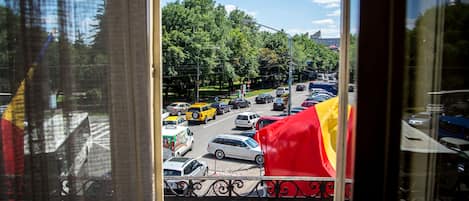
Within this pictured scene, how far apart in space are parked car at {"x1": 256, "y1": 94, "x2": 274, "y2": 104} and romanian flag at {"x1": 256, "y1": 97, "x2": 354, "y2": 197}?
136 millimetres

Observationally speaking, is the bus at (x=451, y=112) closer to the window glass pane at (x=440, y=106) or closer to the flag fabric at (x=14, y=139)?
the window glass pane at (x=440, y=106)

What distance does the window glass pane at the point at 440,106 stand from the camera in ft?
2.75

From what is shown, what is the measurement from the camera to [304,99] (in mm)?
2006

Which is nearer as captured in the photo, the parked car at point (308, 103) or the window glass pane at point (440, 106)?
the window glass pane at point (440, 106)

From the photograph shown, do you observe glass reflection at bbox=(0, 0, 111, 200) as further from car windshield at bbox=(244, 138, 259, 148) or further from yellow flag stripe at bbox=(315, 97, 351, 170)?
yellow flag stripe at bbox=(315, 97, 351, 170)

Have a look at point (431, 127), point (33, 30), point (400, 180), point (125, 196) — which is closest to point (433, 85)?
point (431, 127)

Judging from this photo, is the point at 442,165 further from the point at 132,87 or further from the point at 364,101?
the point at 132,87

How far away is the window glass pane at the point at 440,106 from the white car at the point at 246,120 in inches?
41.6

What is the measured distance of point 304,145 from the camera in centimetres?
194

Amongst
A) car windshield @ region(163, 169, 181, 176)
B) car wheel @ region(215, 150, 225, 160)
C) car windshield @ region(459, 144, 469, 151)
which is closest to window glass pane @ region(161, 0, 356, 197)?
car wheel @ region(215, 150, 225, 160)

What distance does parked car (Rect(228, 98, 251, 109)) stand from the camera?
1992 millimetres

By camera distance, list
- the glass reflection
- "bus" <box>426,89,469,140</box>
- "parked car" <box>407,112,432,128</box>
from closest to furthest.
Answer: "parked car" <box>407,112,432,128</box>, "bus" <box>426,89,469,140</box>, the glass reflection

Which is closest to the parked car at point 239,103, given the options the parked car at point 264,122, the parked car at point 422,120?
the parked car at point 264,122

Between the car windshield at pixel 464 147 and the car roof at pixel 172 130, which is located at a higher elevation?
the car windshield at pixel 464 147
